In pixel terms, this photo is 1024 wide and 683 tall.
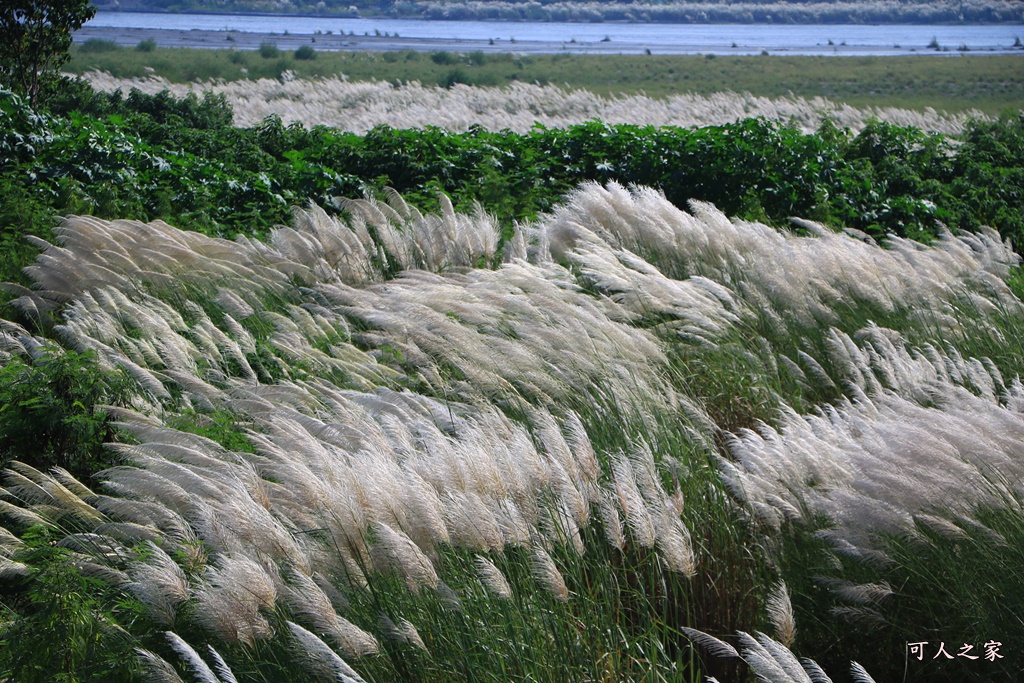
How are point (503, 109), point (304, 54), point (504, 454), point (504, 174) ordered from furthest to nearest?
point (304, 54)
point (503, 109)
point (504, 174)
point (504, 454)

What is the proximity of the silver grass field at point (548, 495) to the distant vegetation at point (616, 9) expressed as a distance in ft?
383

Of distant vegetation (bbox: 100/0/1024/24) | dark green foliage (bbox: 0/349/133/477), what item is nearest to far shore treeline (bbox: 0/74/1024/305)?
dark green foliage (bbox: 0/349/133/477)

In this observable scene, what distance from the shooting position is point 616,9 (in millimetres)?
126062

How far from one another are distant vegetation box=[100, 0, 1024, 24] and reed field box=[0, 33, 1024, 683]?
115493 millimetres

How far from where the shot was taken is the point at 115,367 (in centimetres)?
486

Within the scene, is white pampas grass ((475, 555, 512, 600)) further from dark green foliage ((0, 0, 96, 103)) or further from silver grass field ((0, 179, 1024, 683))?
dark green foliage ((0, 0, 96, 103))

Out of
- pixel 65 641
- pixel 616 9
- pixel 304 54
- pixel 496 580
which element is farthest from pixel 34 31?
pixel 616 9

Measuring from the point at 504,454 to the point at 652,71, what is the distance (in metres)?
58.0

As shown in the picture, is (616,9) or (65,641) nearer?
(65,641)

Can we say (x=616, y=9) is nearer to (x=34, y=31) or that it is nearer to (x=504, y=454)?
(x=34, y=31)

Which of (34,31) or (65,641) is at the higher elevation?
(34,31)

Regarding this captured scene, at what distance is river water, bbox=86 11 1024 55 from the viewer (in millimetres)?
80938

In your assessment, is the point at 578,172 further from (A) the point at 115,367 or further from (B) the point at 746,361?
(A) the point at 115,367

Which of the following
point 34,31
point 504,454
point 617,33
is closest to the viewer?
point 504,454
